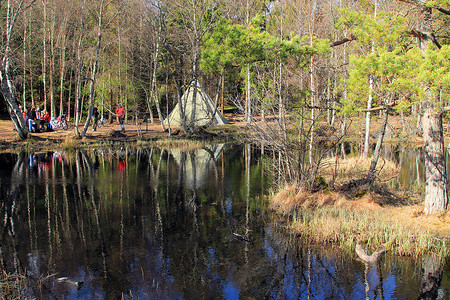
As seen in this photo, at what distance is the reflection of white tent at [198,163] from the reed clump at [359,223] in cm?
447

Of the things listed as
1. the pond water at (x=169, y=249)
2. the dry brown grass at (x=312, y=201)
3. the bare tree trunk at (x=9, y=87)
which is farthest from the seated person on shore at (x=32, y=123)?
the dry brown grass at (x=312, y=201)

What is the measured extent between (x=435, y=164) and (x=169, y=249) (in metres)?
5.98

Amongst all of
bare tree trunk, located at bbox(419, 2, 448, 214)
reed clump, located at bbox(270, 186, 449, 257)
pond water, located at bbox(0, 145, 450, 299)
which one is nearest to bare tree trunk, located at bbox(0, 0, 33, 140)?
pond water, located at bbox(0, 145, 450, 299)

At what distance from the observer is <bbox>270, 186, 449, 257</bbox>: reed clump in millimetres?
7988

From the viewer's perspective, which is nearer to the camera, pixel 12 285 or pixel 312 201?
pixel 12 285

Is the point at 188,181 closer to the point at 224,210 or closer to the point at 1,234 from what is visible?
the point at 224,210

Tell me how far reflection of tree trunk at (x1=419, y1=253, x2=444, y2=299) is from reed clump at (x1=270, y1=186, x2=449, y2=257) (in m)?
0.21

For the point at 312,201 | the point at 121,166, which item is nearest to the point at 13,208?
the point at 121,166

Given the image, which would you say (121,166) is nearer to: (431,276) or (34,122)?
(34,122)

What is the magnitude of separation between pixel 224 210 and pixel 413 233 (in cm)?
477

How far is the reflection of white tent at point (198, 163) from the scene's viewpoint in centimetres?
1504

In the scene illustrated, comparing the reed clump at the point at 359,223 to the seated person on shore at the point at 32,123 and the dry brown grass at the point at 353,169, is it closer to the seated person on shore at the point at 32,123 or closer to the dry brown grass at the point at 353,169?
the dry brown grass at the point at 353,169

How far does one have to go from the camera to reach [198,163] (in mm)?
18953

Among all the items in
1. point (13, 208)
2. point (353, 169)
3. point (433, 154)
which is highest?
point (433, 154)
